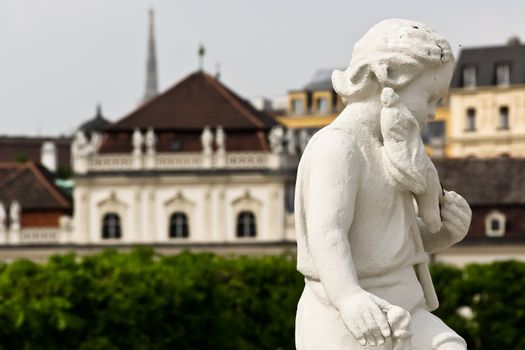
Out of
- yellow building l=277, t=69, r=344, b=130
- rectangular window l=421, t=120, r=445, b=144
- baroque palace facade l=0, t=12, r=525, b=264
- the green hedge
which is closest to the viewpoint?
the green hedge

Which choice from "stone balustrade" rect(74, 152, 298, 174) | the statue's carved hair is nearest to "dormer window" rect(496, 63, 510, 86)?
"stone balustrade" rect(74, 152, 298, 174)

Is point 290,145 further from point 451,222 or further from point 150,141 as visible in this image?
point 451,222

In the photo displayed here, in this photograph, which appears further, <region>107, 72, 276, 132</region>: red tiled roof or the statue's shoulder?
<region>107, 72, 276, 132</region>: red tiled roof

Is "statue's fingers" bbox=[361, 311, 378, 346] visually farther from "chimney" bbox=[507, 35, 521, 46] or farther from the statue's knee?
"chimney" bbox=[507, 35, 521, 46]

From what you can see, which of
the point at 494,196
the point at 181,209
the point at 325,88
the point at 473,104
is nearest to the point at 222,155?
the point at 181,209

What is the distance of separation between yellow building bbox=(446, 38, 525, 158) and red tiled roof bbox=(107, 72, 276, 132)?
64.3 feet

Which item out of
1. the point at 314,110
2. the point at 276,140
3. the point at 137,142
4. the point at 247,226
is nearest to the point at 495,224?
the point at 276,140

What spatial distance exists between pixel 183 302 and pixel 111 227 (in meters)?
33.5

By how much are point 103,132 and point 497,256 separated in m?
18.7

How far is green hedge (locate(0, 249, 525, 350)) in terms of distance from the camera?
39750mm

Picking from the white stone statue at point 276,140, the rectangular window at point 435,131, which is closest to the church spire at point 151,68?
the rectangular window at point 435,131

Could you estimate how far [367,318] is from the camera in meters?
8.16

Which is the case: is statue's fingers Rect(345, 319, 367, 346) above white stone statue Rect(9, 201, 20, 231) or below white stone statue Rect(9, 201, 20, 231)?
below

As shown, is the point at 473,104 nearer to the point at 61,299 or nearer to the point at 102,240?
the point at 102,240
